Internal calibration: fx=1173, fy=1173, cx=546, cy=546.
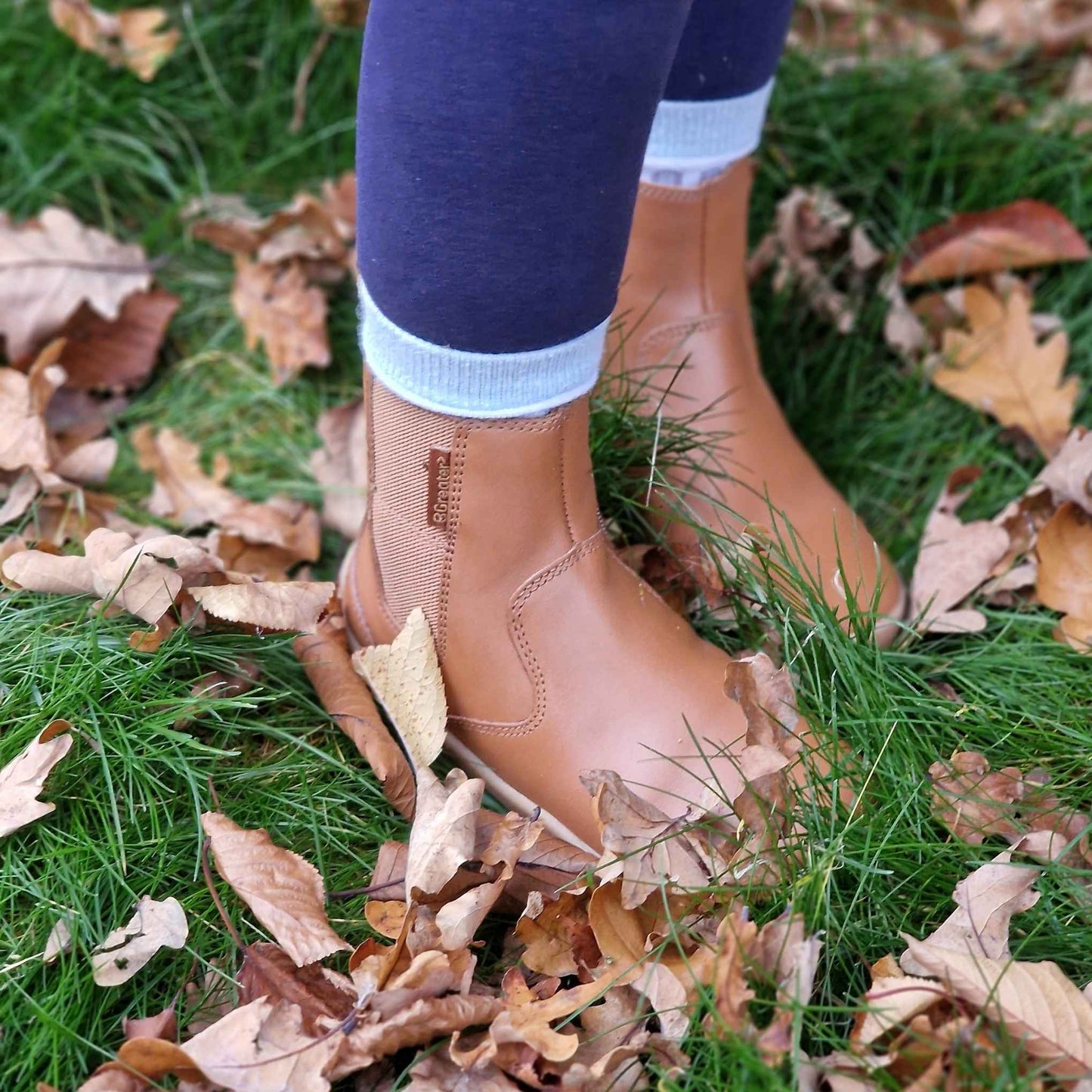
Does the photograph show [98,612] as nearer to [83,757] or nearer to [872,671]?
[83,757]

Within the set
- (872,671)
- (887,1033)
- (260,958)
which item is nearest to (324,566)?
(260,958)

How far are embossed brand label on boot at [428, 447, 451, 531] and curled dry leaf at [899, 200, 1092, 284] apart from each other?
1.10m

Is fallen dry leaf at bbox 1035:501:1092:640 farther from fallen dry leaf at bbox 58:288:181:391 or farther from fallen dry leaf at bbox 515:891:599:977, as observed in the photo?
fallen dry leaf at bbox 58:288:181:391

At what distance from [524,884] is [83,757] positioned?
0.46 metres

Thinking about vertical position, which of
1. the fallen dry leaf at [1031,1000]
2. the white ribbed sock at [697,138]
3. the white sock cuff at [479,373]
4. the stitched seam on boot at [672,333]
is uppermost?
the white ribbed sock at [697,138]

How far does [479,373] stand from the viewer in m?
1.07

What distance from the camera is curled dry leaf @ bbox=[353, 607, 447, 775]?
1239mm

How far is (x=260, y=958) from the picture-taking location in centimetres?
108

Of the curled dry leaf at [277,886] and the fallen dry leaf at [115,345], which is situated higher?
the curled dry leaf at [277,886]

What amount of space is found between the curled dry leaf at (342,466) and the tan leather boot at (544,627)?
15.4 inches

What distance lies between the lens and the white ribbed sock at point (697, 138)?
54.2 inches

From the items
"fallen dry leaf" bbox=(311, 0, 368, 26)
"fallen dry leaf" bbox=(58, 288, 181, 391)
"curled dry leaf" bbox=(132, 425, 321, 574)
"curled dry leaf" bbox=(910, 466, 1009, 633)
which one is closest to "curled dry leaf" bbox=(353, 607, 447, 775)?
"curled dry leaf" bbox=(132, 425, 321, 574)

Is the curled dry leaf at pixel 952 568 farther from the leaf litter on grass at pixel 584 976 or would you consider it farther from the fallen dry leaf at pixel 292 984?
the fallen dry leaf at pixel 292 984

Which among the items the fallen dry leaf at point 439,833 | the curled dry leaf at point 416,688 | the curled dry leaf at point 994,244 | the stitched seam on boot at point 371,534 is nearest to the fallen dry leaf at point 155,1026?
the fallen dry leaf at point 439,833
